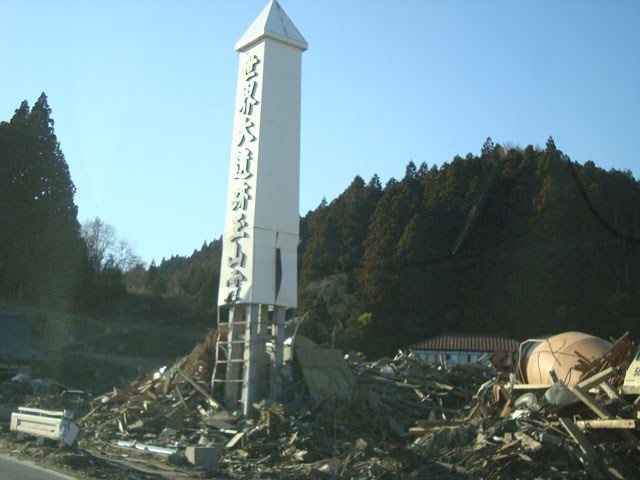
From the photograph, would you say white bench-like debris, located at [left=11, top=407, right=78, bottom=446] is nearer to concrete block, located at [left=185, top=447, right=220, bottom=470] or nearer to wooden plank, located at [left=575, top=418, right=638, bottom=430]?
concrete block, located at [left=185, top=447, right=220, bottom=470]

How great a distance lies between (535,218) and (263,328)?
3318cm

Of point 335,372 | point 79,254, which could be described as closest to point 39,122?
point 79,254

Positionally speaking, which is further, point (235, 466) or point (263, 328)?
point (263, 328)

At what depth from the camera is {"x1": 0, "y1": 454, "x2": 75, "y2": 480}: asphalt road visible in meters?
10.5

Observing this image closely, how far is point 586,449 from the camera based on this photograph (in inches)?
413

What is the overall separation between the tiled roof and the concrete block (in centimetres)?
2528

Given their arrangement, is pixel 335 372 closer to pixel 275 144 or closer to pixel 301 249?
pixel 275 144

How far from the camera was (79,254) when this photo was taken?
149ft

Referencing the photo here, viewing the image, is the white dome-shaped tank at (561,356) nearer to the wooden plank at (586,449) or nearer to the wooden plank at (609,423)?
the wooden plank at (609,423)

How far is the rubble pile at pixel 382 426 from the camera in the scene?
11.0m

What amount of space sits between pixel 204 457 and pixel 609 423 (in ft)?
27.3

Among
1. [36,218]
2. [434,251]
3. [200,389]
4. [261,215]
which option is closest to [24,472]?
[200,389]

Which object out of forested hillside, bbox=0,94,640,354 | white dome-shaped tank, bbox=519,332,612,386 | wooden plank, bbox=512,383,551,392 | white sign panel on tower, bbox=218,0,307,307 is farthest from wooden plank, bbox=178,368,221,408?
forested hillside, bbox=0,94,640,354

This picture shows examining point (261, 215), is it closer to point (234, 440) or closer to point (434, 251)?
point (234, 440)
